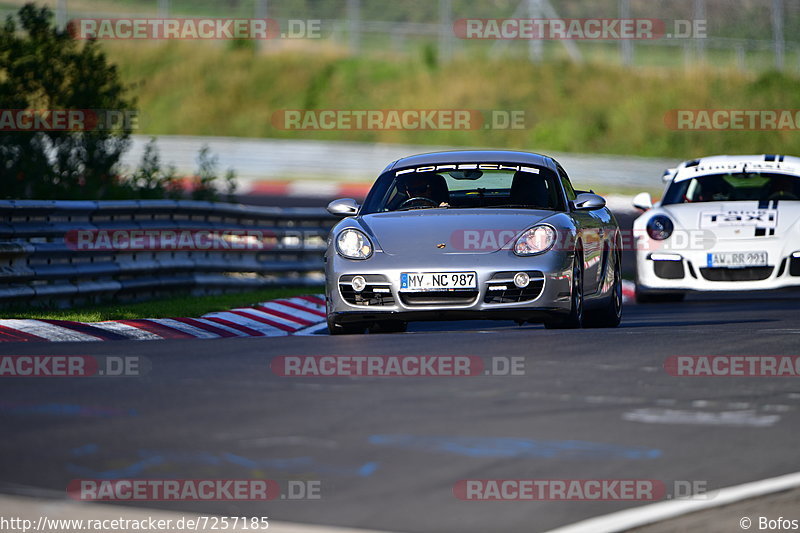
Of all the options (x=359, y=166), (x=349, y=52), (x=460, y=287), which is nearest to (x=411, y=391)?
(x=460, y=287)

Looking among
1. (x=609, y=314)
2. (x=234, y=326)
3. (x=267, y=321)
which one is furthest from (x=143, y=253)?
(x=609, y=314)

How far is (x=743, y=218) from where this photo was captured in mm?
13461

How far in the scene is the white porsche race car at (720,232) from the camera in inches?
525

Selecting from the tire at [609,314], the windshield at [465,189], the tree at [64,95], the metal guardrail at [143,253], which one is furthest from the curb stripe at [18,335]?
the tree at [64,95]

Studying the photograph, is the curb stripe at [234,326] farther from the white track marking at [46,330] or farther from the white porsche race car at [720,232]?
the white porsche race car at [720,232]

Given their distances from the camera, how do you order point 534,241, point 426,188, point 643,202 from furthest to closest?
point 643,202
point 426,188
point 534,241

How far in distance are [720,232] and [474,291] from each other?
4.88 m

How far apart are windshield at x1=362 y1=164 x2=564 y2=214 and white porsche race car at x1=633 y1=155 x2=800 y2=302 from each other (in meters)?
3.43

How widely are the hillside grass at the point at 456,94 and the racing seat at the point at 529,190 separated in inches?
1217

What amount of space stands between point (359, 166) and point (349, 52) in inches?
511

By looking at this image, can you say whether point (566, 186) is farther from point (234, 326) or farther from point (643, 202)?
point (643, 202)

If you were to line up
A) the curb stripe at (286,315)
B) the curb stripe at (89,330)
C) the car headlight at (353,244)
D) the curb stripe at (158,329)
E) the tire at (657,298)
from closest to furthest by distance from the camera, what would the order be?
1. the car headlight at (353,244)
2. the curb stripe at (89,330)
3. the curb stripe at (158,329)
4. the curb stripe at (286,315)
5. the tire at (657,298)

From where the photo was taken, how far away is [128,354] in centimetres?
766

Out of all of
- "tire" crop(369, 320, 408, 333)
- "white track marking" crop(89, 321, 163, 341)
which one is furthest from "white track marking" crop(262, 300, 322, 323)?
"white track marking" crop(89, 321, 163, 341)
